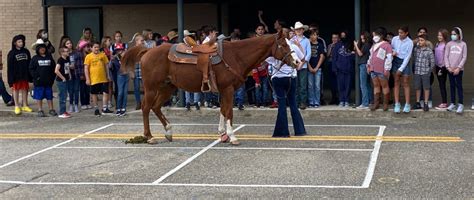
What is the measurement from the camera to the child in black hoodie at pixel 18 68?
15773mm

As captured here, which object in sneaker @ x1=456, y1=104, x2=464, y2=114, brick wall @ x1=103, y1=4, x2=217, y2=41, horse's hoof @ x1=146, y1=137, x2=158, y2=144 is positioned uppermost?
brick wall @ x1=103, y1=4, x2=217, y2=41

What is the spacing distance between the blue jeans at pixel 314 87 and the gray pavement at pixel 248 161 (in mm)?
1046

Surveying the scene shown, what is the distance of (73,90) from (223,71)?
6.15 m

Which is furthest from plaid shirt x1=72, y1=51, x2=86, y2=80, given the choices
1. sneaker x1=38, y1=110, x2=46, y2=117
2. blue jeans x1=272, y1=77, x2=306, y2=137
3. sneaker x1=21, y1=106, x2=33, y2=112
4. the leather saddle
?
blue jeans x1=272, y1=77, x2=306, y2=137

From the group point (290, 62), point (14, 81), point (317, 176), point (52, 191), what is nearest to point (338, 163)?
point (317, 176)

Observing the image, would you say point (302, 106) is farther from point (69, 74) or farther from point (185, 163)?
point (185, 163)

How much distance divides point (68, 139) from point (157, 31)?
8107mm

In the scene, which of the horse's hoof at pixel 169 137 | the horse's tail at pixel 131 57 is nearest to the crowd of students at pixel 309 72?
the horse's tail at pixel 131 57

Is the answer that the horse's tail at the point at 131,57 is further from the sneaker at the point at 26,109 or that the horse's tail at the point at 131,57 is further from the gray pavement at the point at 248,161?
the sneaker at the point at 26,109

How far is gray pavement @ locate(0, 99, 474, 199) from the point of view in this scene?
313 inches

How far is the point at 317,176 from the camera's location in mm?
8625

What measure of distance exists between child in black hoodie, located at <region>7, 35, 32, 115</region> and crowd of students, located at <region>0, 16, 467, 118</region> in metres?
0.02

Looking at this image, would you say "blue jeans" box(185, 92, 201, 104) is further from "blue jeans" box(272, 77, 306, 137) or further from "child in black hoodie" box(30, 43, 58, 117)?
"blue jeans" box(272, 77, 306, 137)

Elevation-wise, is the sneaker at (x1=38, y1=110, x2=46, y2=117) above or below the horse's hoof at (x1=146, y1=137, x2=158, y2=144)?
above
